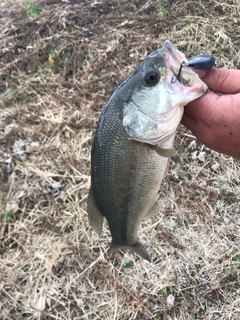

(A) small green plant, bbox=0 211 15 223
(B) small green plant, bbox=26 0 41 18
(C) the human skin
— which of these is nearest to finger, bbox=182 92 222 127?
(C) the human skin

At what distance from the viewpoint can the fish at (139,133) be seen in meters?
1.48

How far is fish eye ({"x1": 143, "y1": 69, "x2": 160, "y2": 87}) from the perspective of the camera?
151 cm

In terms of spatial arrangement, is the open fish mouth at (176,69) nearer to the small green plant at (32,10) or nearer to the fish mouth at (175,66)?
the fish mouth at (175,66)

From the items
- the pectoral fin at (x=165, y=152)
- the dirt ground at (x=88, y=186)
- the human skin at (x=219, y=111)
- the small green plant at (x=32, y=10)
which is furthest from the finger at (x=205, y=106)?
the small green plant at (x=32, y=10)

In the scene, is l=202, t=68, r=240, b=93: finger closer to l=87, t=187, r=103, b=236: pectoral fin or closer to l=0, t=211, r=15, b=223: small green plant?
l=87, t=187, r=103, b=236: pectoral fin

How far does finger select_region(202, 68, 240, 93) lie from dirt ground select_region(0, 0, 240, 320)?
6.07 feet

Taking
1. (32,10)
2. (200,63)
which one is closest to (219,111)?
(200,63)

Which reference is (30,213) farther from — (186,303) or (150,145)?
(150,145)

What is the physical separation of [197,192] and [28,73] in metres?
2.42

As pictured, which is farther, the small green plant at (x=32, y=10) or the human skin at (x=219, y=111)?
the small green plant at (x=32, y=10)

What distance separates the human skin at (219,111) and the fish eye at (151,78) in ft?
0.50

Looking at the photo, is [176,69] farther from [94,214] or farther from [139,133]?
[94,214]

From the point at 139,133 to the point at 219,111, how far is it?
0.30 m

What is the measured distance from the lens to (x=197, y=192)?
11.1ft
